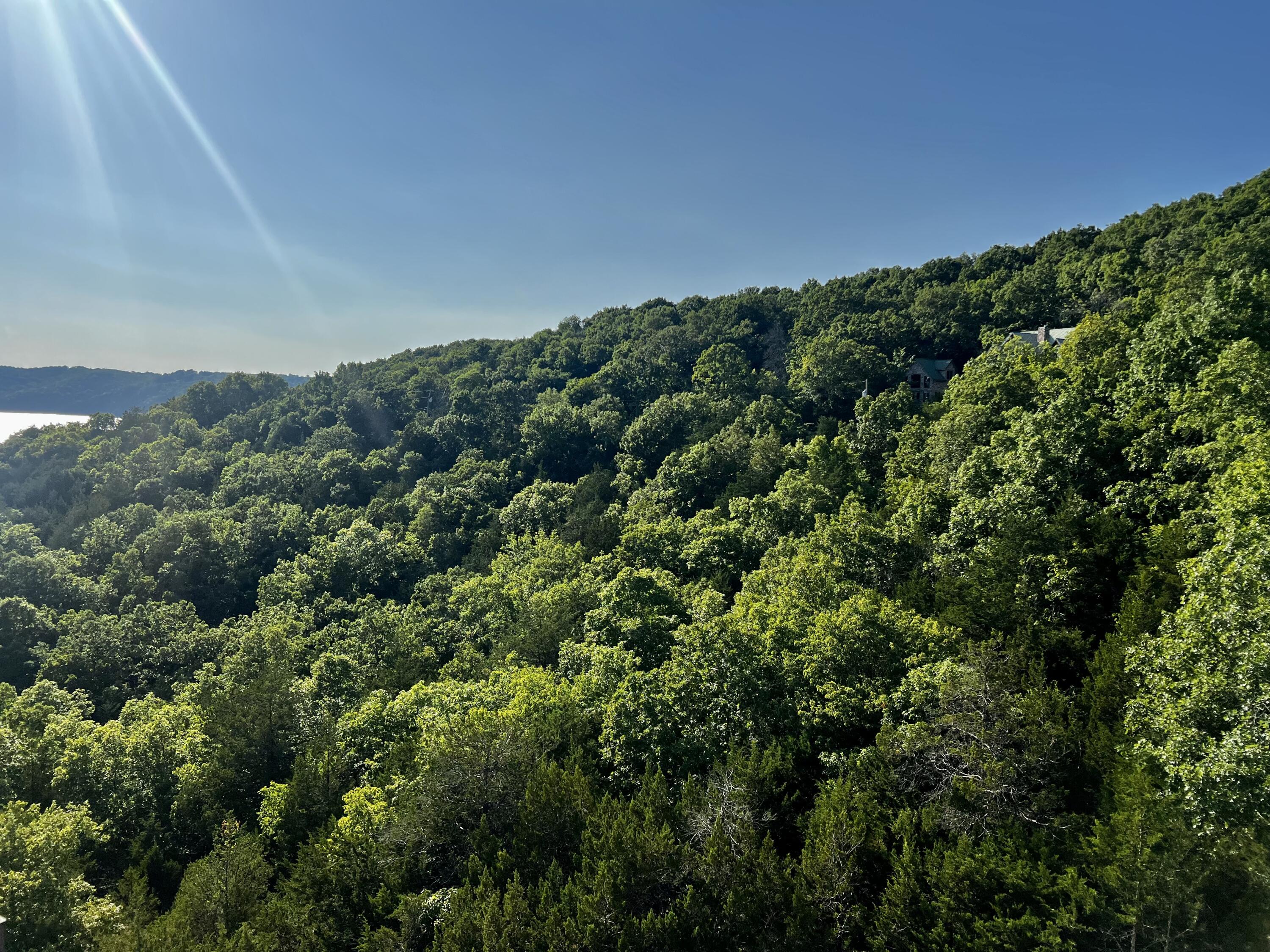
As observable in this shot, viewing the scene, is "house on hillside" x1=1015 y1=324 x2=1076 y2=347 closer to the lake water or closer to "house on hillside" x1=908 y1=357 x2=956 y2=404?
"house on hillside" x1=908 y1=357 x2=956 y2=404

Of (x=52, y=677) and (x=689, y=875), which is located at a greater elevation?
(x=689, y=875)

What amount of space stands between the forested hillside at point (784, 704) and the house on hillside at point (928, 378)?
12.0 meters

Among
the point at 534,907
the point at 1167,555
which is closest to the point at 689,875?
the point at 534,907

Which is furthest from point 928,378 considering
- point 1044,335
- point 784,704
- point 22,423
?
point 22,423

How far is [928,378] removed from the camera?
7669 centimetres

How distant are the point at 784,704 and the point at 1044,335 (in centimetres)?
6126

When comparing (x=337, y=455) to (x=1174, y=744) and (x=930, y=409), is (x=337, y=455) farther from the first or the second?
(x=1174, y=744)

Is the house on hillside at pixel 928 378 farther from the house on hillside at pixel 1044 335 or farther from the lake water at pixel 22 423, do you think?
the lake water at pixel 22 423

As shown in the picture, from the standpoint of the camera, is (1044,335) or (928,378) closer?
(1044,335)

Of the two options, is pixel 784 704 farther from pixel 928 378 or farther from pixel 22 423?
pixel 22 423

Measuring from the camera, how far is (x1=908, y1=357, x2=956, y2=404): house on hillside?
76.1 meters

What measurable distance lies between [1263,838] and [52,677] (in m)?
91.0

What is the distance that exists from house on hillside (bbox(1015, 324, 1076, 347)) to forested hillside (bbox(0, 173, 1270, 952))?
5.10 metres

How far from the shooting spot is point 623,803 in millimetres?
21859
